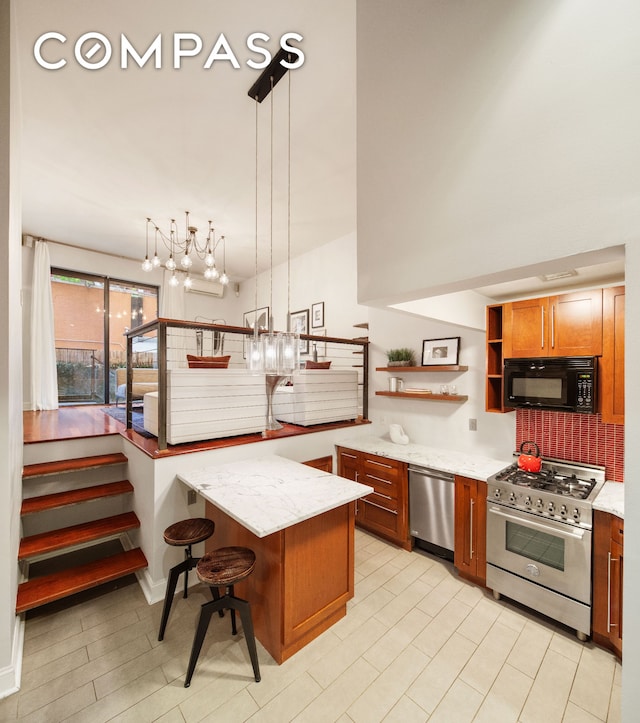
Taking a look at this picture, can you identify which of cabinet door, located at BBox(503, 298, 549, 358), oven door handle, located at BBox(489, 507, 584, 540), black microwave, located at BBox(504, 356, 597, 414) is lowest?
oven door handle, located at BBox(489, 507, 584, 540)

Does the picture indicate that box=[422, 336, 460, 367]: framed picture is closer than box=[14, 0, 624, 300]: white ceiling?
No

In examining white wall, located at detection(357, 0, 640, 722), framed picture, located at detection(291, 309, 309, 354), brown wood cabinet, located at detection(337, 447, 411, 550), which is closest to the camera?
white wall, located at detection(357, 0, 640, 722)

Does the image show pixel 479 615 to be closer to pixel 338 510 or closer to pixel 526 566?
pixel 526 566

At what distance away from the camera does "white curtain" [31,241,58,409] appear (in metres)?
4.77

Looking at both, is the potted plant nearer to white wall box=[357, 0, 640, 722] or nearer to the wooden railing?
the wooden railing

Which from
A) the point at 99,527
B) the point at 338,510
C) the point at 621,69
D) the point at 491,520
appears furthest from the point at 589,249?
the point at 99,527

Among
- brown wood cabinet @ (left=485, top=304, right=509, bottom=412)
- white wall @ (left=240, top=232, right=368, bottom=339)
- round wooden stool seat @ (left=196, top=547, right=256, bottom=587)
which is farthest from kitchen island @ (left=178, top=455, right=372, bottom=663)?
white wall @ (left=240, top=232, right=368, bottom=339)

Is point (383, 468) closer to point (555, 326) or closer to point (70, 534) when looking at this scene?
point (555, 326)

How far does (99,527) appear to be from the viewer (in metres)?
2.56

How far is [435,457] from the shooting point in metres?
2.94

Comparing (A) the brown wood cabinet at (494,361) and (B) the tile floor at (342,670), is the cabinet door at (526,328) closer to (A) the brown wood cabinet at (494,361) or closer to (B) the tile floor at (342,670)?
(A) the brown wood cabinet at (494,361)

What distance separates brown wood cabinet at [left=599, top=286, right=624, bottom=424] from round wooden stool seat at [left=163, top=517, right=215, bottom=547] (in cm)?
265

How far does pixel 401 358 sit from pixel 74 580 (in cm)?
324

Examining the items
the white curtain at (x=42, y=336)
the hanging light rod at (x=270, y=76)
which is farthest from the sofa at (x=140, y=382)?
the hanging light rod at (x=270, y=76)
